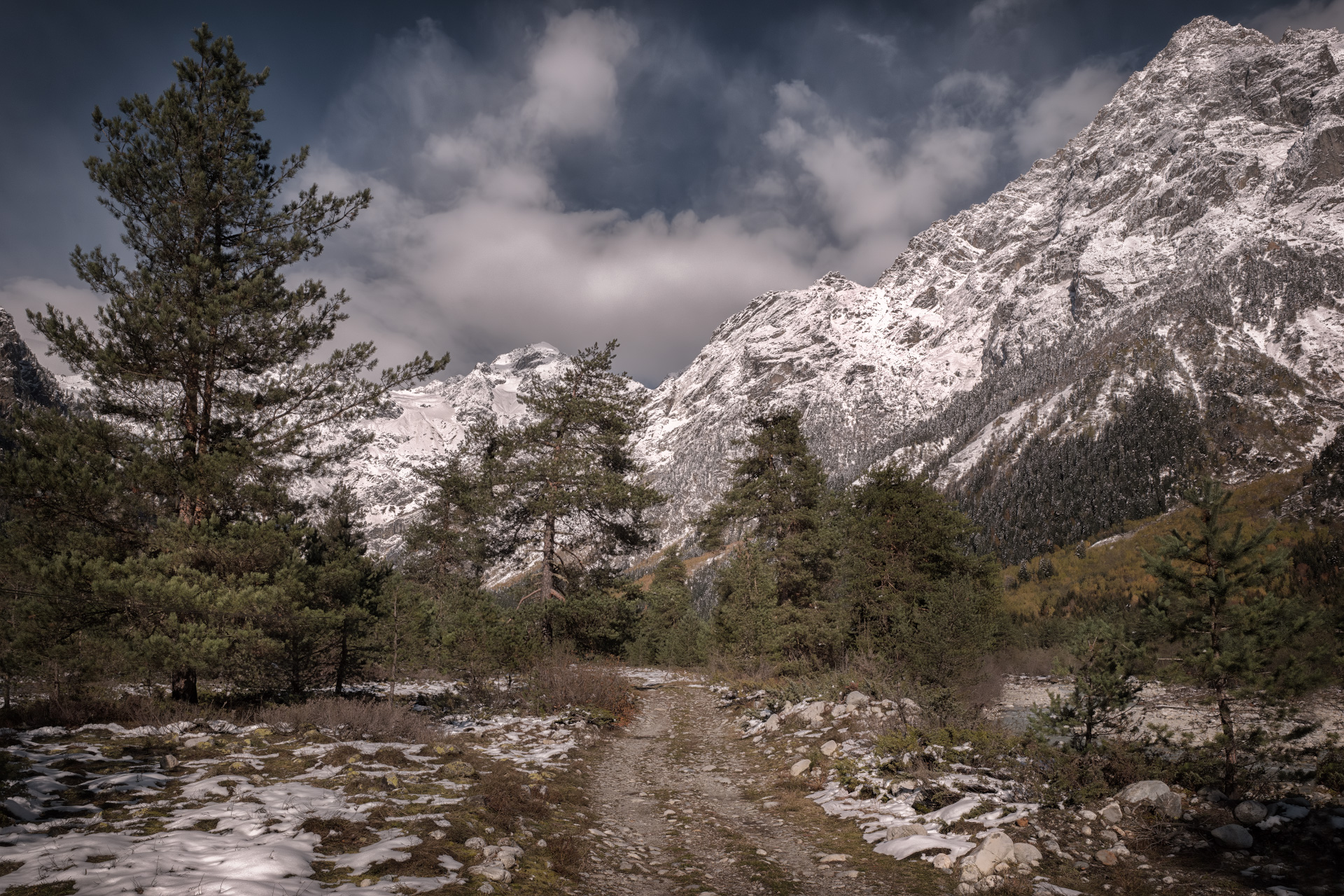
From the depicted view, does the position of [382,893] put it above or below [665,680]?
above

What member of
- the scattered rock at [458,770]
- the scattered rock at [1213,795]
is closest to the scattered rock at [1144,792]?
the scattered rock at [1213,795]

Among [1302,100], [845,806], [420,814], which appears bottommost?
[845,806]

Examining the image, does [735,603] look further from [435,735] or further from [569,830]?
[569,830]

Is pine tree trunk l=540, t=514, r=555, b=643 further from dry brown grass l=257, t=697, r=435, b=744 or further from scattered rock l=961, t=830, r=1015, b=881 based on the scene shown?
scattered rock l=961, t=830, r=1015, b=881

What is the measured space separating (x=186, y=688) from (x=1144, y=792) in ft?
50.8

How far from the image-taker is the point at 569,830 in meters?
7.14

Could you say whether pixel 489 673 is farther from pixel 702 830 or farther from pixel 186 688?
pixel 702 830

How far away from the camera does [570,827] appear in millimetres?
7312

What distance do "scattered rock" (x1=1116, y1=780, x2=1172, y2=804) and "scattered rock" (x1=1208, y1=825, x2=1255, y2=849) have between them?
650 millimetres

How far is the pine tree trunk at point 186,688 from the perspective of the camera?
35.7 ft

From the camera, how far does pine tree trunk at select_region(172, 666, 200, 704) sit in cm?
1089

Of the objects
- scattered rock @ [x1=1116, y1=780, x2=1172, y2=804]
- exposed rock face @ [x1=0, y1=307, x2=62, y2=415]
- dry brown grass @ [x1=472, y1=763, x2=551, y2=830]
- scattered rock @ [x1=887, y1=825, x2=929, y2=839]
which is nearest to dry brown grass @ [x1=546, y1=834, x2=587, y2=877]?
dry brown grass @ [x1=472, y1=763, x2=551, y2=830]

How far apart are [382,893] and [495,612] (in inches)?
517

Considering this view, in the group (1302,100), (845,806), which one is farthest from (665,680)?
(1302,100)
